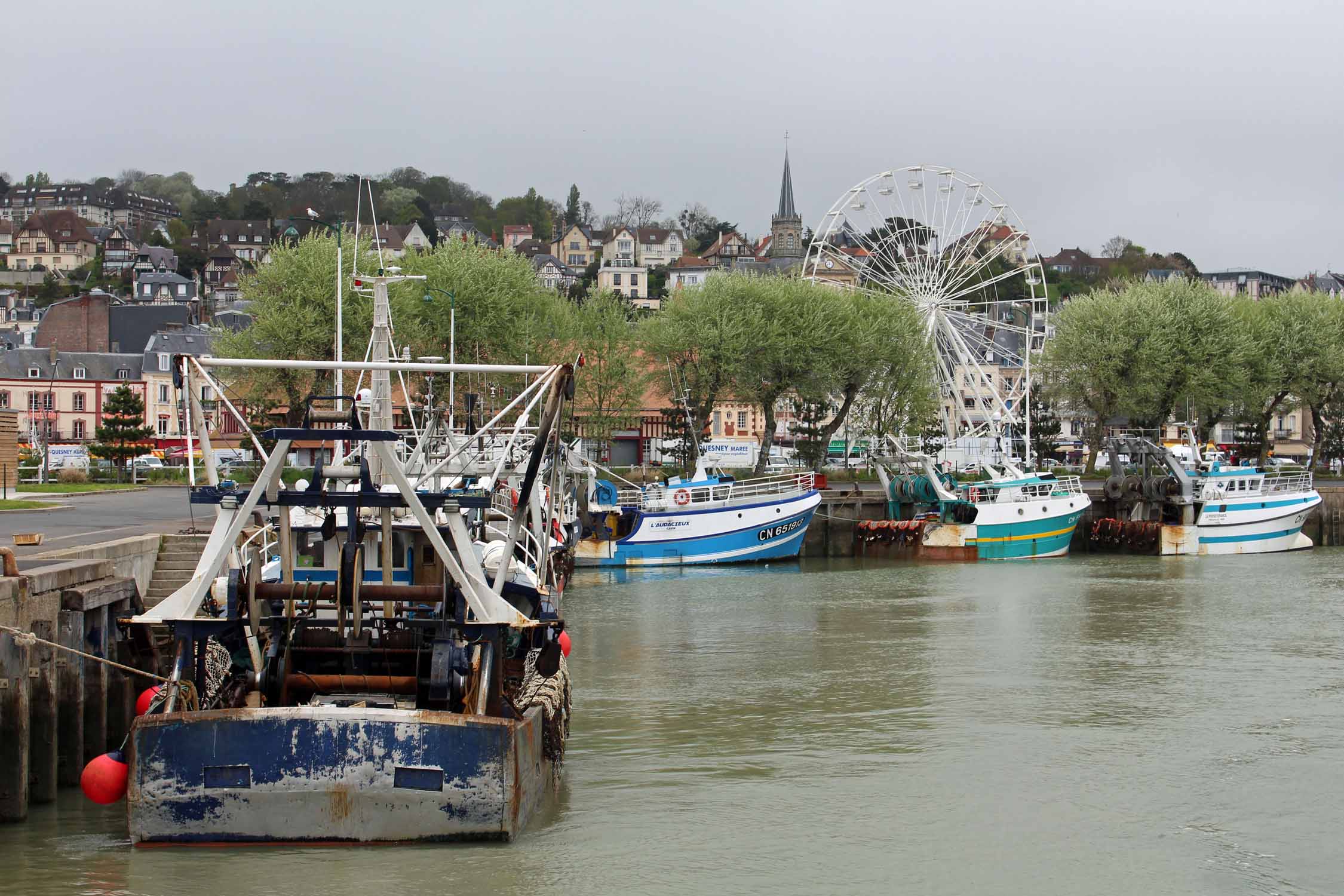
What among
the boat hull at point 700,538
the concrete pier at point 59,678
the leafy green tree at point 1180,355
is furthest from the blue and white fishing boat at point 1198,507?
the concrete pier at point 59,678

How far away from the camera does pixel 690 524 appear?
173ft

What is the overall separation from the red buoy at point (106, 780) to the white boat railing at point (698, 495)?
37679 millimetres

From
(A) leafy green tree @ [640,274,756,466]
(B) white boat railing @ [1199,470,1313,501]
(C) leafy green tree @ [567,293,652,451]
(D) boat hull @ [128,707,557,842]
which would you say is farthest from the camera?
(C) leafy green tree @ [567,293,652,451]

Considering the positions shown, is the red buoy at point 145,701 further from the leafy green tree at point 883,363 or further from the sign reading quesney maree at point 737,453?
the sign reading quesney maree at point 737,453

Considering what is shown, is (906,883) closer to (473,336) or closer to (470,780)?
(470,780)

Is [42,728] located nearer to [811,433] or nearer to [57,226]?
[811,433]

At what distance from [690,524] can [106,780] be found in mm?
38010

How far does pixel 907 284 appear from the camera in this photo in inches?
2530

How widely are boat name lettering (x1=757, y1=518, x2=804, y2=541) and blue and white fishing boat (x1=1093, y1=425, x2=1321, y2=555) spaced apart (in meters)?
13.8

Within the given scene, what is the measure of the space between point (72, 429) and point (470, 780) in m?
90.6

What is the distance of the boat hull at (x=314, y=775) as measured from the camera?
1436cm

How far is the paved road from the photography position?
26.6 metres

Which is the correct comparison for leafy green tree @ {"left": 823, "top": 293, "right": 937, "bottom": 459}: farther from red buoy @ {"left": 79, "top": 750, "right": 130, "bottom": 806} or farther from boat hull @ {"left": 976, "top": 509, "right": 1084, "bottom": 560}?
red buoy @ {"left": 79, "top": 750, "right": 130, "bottom": 806}

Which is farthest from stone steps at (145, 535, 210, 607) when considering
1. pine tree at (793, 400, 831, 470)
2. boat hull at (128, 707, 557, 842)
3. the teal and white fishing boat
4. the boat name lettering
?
pine tree at (793, 400, 831, 470)
